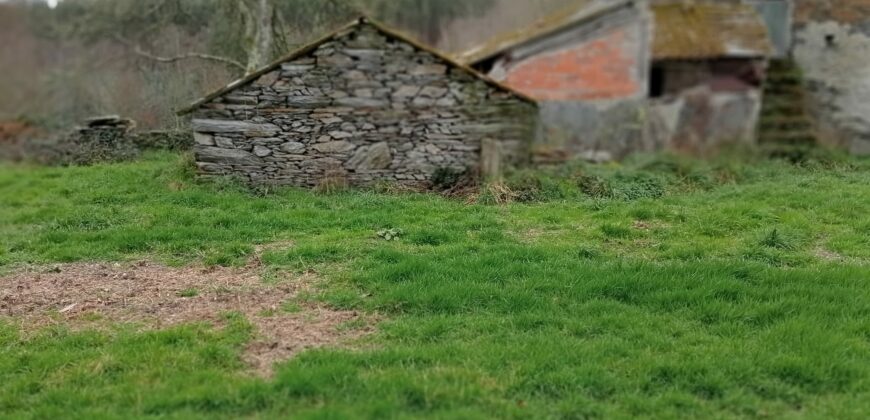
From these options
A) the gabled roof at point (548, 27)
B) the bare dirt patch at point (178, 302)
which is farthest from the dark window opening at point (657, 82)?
the bare dirt patch at point (178, 302)

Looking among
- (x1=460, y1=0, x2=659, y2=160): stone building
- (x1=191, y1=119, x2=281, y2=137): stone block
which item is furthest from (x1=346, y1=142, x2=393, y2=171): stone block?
(x1=460, y1=0, x2=659, y2=160): stone building

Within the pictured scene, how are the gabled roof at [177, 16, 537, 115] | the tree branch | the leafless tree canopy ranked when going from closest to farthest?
the gabled roof at [177, 16, 537, 115]
the leafless tree canopy
the tree branch

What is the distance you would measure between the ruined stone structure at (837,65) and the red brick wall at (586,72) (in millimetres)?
3638

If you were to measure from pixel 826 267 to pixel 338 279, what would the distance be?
167 inches

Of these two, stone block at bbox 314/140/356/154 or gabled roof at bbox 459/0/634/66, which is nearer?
stone block at bbox 314/140/356/154

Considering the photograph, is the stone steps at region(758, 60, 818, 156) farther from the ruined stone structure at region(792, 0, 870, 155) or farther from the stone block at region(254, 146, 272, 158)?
the stone block at region(254, 146, 272, 158)

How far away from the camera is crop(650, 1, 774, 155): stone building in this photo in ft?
40.4

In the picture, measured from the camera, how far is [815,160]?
11.3 m

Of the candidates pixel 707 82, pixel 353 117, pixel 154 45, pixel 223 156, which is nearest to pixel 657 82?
pixel 707 82

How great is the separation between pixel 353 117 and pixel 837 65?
9.29m

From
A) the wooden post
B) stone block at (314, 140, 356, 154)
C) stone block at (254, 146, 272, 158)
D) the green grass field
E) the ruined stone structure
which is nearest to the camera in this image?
the green grass field

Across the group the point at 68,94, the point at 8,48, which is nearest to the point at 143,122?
the point at 68,94

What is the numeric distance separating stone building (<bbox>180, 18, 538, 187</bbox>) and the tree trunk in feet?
7.41

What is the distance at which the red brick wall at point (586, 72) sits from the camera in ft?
40.6
